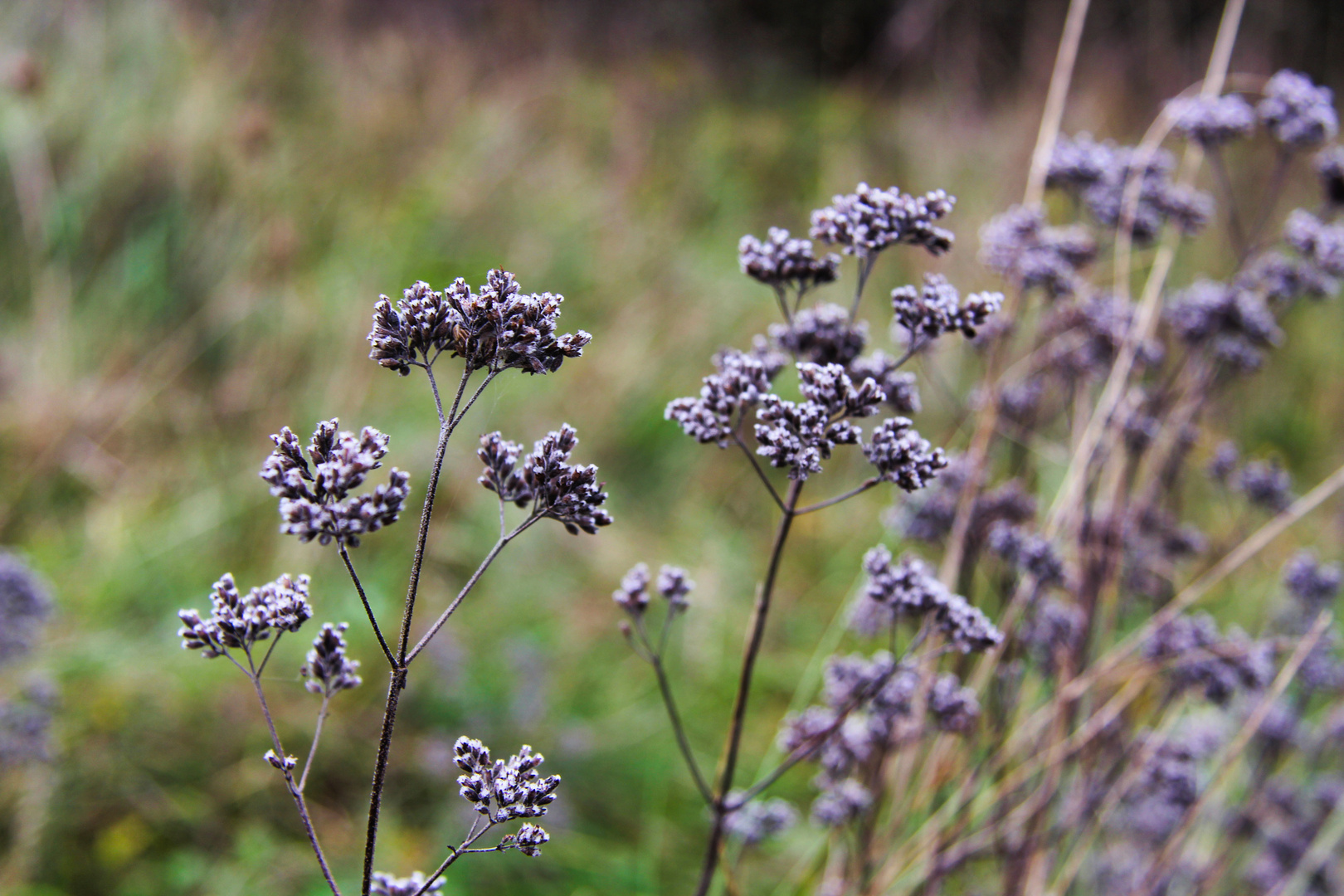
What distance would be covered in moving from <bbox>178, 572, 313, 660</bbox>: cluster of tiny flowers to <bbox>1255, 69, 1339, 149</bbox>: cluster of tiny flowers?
2.08 m

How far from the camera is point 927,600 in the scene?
1.19 m

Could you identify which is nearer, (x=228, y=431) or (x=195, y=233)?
(x=228, y=431)

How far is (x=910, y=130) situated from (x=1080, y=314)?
6.59m

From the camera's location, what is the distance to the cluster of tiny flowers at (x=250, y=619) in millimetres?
872

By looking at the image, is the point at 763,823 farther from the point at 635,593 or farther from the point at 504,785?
the point at 504,785

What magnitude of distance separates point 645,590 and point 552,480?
0.38m

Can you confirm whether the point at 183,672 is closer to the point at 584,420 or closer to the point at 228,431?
the point at 228,431

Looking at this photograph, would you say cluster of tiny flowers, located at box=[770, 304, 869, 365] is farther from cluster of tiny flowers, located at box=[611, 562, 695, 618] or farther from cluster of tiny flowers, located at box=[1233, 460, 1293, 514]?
cluster of tiny flowers, located at box=[1233, 460, 1293, 514]

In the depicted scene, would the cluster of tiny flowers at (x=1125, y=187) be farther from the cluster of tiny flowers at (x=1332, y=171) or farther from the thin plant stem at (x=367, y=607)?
the thin plant stem at (x=367, y=607)

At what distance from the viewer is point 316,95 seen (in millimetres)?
6820

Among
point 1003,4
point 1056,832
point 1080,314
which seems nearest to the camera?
point 1056,832

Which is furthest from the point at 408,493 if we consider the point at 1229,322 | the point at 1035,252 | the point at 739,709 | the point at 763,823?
the point at 1229,322

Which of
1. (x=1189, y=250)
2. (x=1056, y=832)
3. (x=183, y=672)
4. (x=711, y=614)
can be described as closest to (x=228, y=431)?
(x=183, y=672)

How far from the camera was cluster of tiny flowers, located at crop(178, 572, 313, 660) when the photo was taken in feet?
2.86
